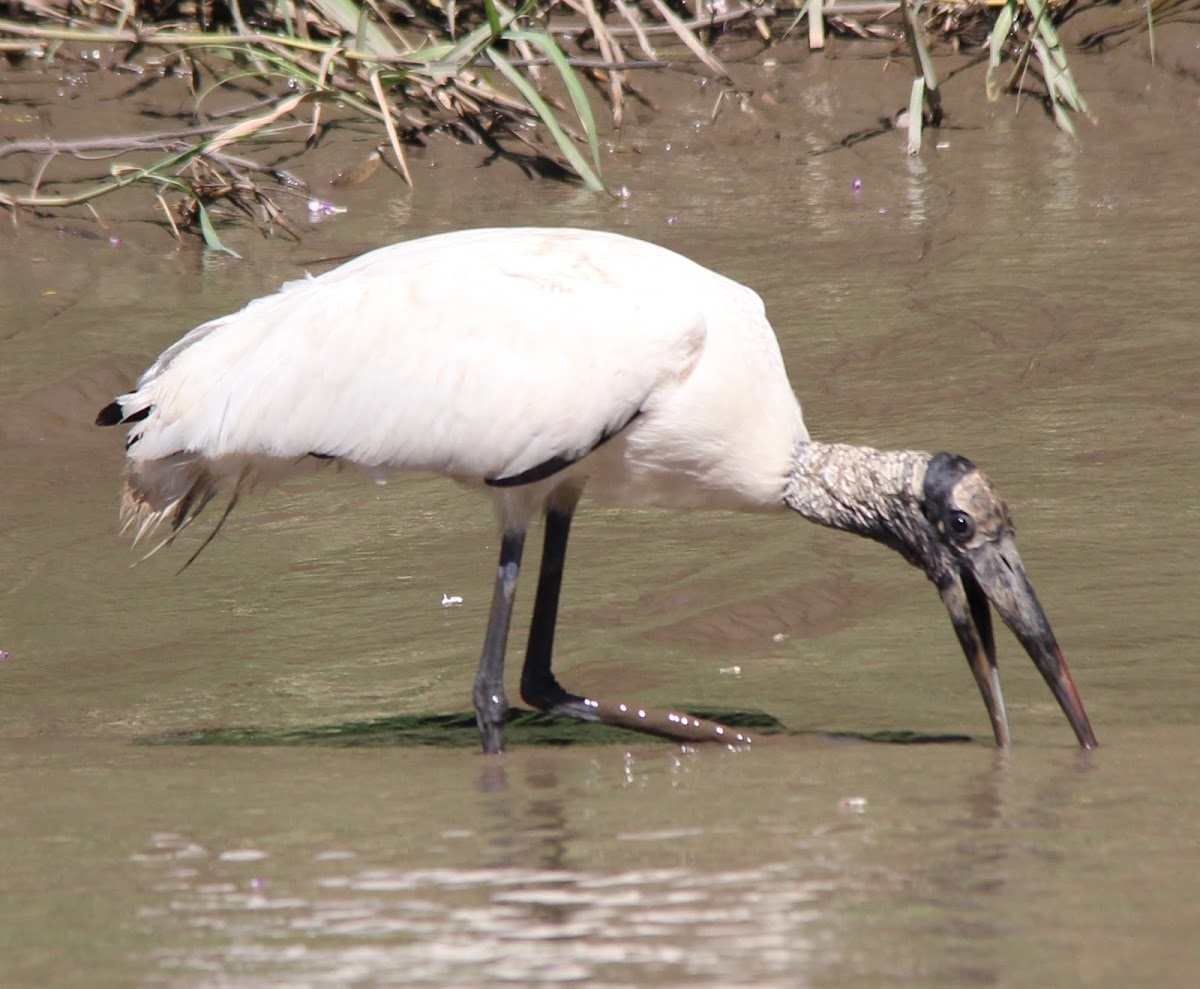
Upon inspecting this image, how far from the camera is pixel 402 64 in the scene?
317 inches

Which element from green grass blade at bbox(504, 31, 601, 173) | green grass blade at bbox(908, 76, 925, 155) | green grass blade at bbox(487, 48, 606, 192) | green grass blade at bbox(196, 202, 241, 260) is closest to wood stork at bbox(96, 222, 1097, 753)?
green grass blade at bbox(504, 31, 601, 173)

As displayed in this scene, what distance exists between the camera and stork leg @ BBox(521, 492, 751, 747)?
4.62 m

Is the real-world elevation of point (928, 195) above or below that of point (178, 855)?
above

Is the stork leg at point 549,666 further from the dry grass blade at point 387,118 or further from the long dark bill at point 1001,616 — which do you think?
the dry grass blade at point 387,118

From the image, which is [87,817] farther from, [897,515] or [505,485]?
[897,515]

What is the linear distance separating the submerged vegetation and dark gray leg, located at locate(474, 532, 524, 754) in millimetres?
3071

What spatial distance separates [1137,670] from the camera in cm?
452

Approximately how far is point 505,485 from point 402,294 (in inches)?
20.0

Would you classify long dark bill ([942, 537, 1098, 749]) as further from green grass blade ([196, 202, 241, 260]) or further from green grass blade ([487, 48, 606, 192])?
green grass blade ([196, 202, 241, 260])

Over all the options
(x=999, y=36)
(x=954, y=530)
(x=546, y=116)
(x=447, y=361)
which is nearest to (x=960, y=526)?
(x=954, y=530)

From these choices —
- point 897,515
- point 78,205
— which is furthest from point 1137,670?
point 78,205

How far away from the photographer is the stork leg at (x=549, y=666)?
4.62 meters

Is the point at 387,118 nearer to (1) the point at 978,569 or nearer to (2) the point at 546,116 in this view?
(2) the point at 546,116

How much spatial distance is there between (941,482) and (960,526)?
0.34ft
